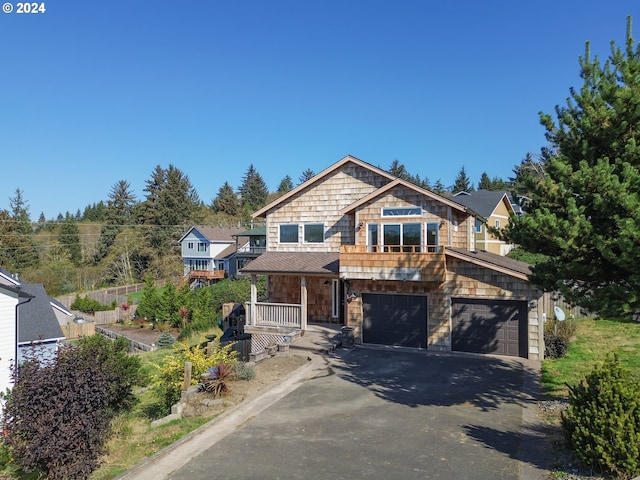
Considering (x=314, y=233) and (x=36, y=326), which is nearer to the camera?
(x=36, y=326)

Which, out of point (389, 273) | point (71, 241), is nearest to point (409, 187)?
point (389, 273)

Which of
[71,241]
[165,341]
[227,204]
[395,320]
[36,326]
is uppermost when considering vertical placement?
[227,204]

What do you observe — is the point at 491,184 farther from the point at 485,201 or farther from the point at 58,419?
the point at 58,419

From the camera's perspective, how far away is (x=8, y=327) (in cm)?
1662

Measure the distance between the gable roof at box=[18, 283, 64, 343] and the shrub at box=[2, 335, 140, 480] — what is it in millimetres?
9660

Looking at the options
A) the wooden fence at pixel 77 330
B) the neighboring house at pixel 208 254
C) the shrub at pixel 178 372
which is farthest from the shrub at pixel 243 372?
the neighboring house at pixel 208 254

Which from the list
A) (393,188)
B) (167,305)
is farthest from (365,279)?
(167,305)

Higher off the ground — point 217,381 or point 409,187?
point 409,187

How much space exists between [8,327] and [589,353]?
2197cm

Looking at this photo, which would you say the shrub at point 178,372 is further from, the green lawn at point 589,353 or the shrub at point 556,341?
the shrub at point 556,341

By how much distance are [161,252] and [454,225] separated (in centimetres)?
5798

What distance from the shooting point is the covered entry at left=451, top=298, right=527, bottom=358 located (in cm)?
1666

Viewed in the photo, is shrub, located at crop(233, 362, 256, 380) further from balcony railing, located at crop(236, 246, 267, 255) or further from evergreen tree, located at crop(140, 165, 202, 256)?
evergreen tree, located at crop(140, 165, 202, 256)

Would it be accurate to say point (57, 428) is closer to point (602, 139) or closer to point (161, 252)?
point (602, 139)
